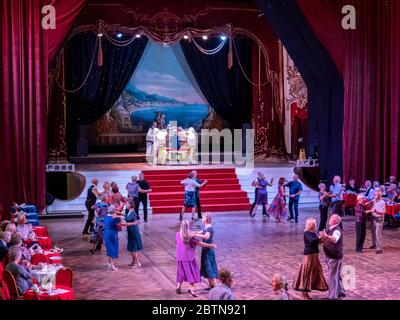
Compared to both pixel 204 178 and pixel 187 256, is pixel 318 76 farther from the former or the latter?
pixel 187 256

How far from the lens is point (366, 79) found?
18047 millimetres

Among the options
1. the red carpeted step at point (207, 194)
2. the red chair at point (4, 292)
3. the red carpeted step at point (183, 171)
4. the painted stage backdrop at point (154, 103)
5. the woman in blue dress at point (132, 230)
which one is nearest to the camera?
the red chair at point (4, 292)

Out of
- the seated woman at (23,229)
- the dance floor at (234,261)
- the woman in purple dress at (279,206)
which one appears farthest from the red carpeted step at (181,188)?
the seated woman at (23,229)

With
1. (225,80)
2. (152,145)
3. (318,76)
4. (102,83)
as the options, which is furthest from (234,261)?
(225,80)

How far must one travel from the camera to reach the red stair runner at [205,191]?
18519mm

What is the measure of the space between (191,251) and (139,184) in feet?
21.7

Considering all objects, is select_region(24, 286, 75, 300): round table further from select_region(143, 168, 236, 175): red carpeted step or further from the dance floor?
select_region(143, 168, 236, 175): red carpeted step

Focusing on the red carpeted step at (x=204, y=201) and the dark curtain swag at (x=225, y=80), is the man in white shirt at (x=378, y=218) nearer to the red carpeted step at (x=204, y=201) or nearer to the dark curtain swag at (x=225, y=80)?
the red carpeted step at (x=204, y=201)

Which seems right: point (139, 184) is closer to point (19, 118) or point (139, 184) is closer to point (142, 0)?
point (19, 118)

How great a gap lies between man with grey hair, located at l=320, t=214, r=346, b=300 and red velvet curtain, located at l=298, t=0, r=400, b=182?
9.07 meters

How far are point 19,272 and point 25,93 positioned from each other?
936 centimetres

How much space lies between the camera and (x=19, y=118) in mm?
16422

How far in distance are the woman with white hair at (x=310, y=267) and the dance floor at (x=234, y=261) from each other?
497 millimetres
